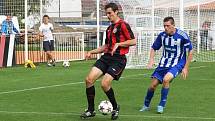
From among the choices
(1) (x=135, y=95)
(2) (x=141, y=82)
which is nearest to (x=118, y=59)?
(1) (x=135, y=95)

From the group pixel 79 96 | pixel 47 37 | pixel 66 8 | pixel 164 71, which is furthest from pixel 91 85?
pixel 66 8

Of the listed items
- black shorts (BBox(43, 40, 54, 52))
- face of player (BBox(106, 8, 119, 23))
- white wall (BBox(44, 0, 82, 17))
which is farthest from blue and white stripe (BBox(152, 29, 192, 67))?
white wall (BBox(44, 0, 82, 17))

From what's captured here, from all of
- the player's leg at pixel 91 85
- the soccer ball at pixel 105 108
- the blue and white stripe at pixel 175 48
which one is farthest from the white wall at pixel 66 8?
the soccer ball at pixel 105 108

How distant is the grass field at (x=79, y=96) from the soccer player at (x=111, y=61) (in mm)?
360

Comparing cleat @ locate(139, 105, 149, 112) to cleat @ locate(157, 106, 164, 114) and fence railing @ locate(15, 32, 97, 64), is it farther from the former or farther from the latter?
fence railing @ locate(15, 32, 97, 64)

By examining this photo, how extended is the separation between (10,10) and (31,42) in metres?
1.74

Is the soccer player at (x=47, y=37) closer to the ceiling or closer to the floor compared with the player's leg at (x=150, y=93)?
closer to the ceiling

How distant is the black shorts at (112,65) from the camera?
415 inches

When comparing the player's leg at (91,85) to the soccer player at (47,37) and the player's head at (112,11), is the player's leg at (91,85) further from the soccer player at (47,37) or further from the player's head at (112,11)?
the soccer player at (47,37)

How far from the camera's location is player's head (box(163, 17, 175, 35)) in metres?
11.4

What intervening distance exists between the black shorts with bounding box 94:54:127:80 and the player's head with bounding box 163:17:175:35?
4.14 feet

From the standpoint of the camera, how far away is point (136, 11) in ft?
77.2

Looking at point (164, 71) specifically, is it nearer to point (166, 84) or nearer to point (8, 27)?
point (166, 84)

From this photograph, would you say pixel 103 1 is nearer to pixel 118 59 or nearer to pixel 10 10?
pixel 10 10
